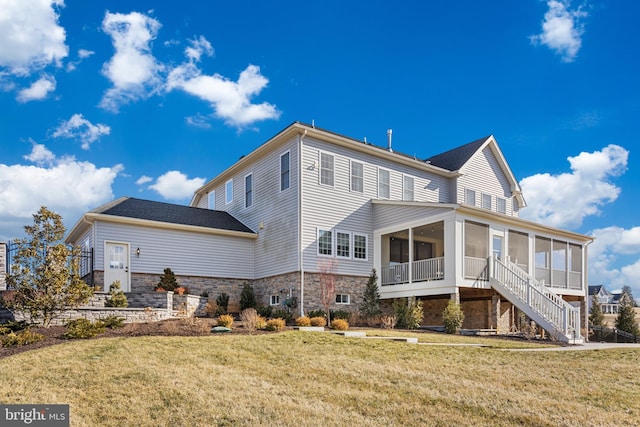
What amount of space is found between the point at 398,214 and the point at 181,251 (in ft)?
28.5

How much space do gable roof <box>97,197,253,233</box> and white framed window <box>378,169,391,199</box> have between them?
5.83 meters

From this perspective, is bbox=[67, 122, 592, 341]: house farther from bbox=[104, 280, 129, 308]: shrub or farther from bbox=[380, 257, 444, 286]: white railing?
bbox=[104, 280, 129, 308]: shrub

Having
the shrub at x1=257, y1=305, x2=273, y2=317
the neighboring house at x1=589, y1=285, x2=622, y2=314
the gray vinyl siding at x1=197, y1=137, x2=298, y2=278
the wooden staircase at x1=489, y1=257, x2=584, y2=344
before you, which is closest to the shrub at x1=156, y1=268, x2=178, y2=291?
the shrub at x1=257, y1=305, x2=273, y2=317

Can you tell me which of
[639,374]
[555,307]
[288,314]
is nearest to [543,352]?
[639,374]

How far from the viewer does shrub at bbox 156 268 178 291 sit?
20.2m

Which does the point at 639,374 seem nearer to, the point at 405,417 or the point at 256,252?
the point at 405,417

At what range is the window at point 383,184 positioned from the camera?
23391 mm

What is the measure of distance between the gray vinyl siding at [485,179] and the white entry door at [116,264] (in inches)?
593

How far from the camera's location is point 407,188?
24.5 metres

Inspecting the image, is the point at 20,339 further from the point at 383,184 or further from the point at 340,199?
the point at 383,184

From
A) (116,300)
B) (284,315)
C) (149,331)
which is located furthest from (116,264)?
(149,331)

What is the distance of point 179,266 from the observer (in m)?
21.7

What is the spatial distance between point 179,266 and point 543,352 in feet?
45.5

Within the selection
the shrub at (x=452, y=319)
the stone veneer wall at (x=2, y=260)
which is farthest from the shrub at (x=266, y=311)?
the stone veneer wall at (x=2, y=260)
